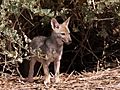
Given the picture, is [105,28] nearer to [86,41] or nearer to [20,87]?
[86,41]

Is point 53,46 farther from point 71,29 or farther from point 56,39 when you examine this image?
point 71,29

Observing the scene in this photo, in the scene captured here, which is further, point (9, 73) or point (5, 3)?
point (9, 73)

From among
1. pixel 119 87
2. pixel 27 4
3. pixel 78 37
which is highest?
A: pixel 27 4

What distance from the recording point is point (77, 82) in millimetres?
7035

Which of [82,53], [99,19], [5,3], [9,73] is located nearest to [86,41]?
[82,53]

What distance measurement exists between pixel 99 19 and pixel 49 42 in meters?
1.02

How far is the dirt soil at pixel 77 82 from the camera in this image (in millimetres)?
6652

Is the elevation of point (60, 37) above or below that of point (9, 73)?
above

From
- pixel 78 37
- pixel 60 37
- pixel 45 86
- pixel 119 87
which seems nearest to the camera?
pixel 119 87

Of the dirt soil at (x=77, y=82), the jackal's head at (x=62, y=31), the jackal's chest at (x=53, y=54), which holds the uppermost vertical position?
the jackal's head at (x=62, y=31)

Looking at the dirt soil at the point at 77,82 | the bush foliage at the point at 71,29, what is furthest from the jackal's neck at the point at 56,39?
the dirt soil at the point at 77,82

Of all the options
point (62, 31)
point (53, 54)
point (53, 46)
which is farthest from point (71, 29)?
point (53, 54)

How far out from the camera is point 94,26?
806 cm

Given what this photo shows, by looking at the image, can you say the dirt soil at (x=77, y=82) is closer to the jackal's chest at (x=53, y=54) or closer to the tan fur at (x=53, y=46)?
the tan fur at (x=53, y=46)
